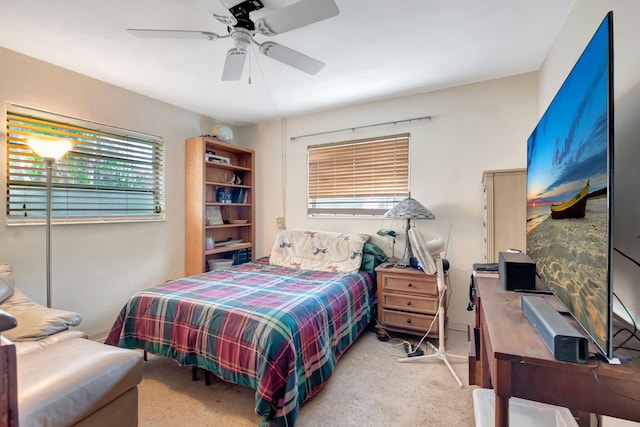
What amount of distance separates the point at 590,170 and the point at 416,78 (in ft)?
7.25

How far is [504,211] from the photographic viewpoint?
220 centimetres

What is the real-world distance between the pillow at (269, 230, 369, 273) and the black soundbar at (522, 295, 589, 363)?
1982mm

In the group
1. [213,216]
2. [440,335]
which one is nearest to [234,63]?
[213,216]

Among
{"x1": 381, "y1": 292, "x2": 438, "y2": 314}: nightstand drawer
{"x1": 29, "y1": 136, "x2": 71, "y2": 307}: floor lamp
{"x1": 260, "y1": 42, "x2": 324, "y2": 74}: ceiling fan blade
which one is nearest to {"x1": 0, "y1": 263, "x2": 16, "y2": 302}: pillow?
{"x1": 29, "y1": 136, "x2": 71, "y2": 307}: floor lamp

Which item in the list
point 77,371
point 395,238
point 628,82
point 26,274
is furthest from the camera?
point 395,238

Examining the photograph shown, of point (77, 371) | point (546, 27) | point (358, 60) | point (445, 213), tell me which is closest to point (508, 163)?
point (445, 213)

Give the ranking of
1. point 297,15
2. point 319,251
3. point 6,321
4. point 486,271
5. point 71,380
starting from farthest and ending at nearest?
point 319,251
point 486,271
point 297,15
point 71,380
point 6,321

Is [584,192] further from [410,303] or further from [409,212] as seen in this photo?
[410,303]

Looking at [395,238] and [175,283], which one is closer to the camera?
[175,283]

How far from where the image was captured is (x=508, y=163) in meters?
2.70

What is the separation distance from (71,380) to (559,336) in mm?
1920

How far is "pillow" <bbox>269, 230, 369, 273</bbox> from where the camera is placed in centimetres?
299

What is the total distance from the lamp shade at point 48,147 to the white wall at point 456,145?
2587mm

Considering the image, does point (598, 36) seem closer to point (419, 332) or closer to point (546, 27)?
point (546, 27)
